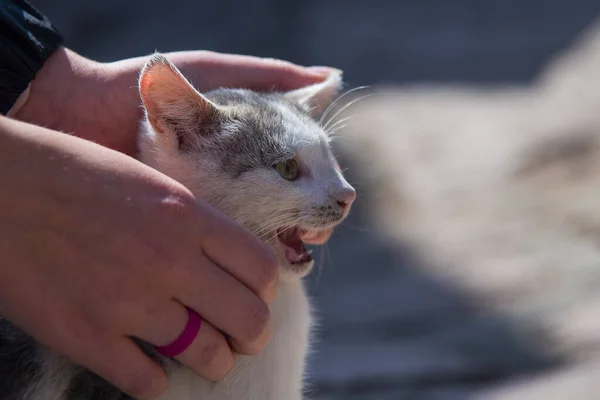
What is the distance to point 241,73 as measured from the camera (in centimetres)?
204

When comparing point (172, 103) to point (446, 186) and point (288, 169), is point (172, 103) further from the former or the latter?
point (446, 186)

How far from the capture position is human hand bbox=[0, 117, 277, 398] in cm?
132

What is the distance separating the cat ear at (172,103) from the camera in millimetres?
1559

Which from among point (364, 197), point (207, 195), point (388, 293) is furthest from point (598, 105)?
point (207, 195)

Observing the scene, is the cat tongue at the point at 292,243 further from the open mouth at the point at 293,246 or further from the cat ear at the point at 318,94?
the cat ear at the point at 318,94

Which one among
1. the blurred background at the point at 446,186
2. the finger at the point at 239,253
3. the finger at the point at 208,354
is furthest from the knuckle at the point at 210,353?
the blurred background at the point at 446,186

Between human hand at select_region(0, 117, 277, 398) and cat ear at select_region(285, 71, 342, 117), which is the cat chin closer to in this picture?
human hand at select_region(0, 117, 277, 398)

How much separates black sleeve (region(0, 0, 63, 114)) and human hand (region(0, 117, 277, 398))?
34cm

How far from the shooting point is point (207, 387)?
1.60m

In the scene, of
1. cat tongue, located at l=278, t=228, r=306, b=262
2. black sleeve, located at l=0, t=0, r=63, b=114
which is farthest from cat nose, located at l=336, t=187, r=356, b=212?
black sleeve, located at l=0, t=0, r=63, b=114

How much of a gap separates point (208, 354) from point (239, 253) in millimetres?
171

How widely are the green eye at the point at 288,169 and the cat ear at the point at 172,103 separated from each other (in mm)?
159

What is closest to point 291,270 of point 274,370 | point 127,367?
point 274,370

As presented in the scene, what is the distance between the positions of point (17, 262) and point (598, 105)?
3.10 meters
